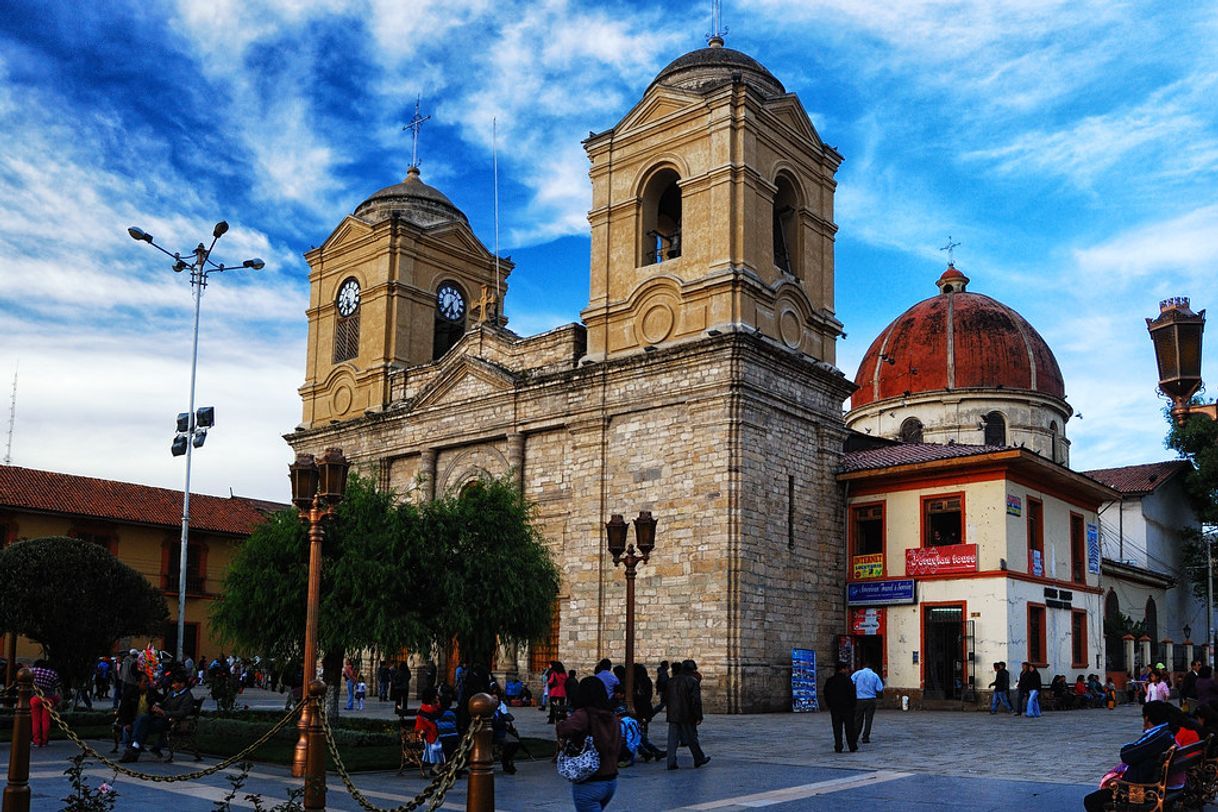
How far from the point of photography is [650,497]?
28188mm

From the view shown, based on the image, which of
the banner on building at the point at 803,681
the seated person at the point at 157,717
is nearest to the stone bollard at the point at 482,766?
the seated person at the point at 157,717

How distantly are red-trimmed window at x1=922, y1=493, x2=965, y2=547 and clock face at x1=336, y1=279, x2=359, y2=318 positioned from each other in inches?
787

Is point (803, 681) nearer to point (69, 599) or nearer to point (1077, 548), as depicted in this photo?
point (1077, 548)

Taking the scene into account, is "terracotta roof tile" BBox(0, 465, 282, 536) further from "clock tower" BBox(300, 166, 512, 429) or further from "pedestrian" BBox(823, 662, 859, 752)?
"pedestrian" BBox(823, 662, 859, 752)

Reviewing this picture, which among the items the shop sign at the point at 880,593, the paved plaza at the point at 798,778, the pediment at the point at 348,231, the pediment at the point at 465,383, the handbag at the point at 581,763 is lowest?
the paved plaza at the point at 798,778

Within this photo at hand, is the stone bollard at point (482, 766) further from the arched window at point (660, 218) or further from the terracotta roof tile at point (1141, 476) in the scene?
the terracotta roof tile at point (1141, 476)

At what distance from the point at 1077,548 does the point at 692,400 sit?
13148mm

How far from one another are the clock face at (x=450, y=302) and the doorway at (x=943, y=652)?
19.0m

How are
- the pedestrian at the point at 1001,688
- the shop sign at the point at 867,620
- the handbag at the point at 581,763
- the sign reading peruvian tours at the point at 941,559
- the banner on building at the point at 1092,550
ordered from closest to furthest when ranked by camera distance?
the handbag at the point at 581,763
the pedestrian at the point at 1001,688
the sign reading peruvian tours at the point at 941,559
the shop sign at the point at 867,620
the banner on building at the point at 1092,550

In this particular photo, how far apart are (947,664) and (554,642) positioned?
10.1 metres

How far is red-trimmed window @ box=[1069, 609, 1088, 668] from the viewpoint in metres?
31.5

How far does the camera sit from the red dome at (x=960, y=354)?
146 ft

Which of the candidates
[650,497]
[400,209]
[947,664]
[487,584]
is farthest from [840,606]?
[400,209]

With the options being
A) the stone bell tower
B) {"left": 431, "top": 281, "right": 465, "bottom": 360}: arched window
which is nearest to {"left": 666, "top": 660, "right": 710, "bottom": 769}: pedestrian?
the stone bell tower
